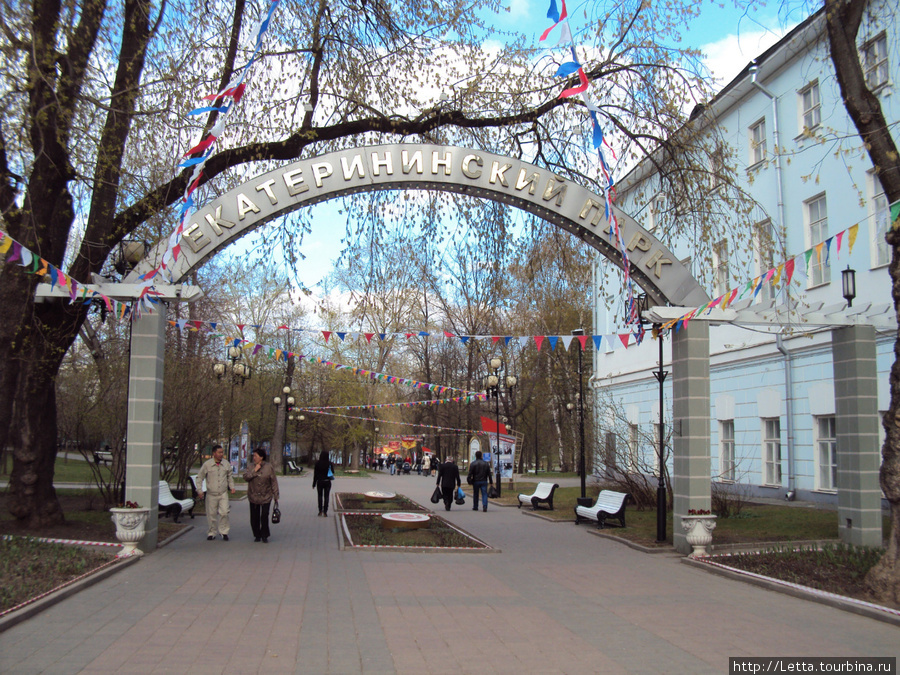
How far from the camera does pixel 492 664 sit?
5.91 m

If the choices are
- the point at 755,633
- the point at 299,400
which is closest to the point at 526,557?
the point at 755,633

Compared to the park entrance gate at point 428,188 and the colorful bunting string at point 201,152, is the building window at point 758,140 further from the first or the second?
the colorful bunting string at point 201,152

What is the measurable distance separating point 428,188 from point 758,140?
13698 millimetres

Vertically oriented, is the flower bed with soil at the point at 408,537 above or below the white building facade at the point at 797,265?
below

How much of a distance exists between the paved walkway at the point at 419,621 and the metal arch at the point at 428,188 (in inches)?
182

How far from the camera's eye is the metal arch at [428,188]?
38.6ft

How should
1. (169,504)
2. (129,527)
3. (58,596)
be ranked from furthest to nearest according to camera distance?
1. (169,504)
2. (129,527)
3. (58,596)

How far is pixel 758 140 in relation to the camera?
2195cm

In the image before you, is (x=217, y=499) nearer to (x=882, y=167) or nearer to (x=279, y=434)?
(x=882, y=167)

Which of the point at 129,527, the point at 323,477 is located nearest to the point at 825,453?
the point at 323,477

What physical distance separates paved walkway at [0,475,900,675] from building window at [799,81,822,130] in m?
13.4

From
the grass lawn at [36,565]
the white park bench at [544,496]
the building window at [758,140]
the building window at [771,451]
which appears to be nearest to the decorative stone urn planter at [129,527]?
the grass lawn at [36,565]

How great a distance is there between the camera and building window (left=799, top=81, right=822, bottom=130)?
762 inches

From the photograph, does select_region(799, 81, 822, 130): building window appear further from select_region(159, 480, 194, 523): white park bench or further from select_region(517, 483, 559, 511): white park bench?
select_region(159, 480, 194, 523): white park bench
